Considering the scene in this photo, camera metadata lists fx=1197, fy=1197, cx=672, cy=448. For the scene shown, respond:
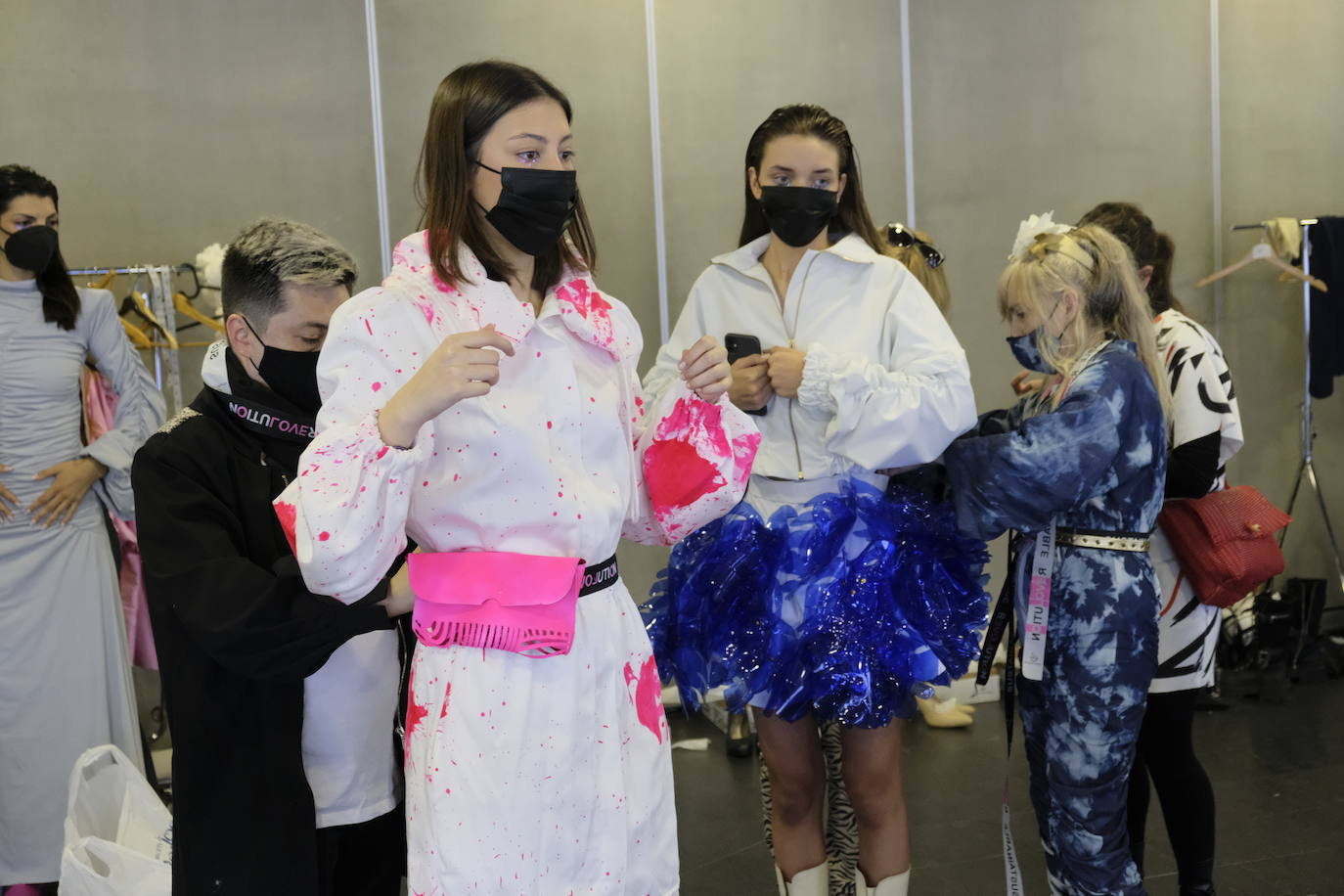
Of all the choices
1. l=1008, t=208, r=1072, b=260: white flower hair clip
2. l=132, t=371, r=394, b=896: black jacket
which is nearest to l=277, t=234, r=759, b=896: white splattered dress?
l=132, t=371, r=394, b=896: black jacket

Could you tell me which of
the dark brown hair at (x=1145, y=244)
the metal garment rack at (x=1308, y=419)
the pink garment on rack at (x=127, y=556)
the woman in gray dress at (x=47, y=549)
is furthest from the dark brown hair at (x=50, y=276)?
the metal garment rack at (x=1308, y=419)

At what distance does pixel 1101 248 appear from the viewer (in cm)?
246

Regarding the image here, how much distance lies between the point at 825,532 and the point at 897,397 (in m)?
0.29

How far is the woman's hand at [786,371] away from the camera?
7.43 feet

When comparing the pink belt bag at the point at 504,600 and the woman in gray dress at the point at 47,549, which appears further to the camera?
the woman in gray dress at the point at 47,549

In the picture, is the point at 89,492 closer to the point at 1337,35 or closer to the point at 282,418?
the point at 282,418

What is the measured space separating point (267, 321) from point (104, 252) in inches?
107

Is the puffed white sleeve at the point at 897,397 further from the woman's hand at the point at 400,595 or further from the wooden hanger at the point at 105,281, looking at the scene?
the wooden hanger at the point at 105,281

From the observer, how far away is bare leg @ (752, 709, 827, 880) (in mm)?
2371

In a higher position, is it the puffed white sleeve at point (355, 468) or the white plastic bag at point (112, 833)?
the puffed white sleeve at point (355, 468)

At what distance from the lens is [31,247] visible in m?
3.18

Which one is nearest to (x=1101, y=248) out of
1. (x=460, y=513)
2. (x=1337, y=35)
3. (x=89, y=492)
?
(x=460, y=513)

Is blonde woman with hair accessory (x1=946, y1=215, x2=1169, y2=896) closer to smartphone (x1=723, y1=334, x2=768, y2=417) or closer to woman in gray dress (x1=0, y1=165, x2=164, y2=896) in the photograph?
smartphone (x1=723, y1=334, x2=768, y2=417)

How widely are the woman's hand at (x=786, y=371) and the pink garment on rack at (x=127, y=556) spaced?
82.6 inches
